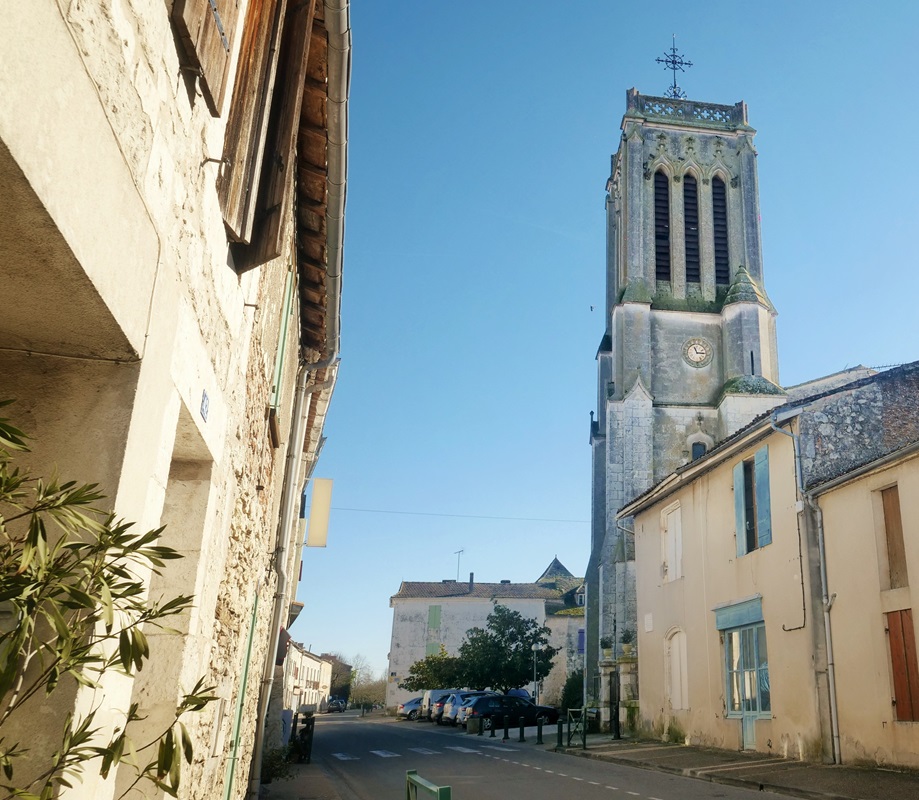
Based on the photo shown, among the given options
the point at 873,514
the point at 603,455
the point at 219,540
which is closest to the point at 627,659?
the point at 873,514

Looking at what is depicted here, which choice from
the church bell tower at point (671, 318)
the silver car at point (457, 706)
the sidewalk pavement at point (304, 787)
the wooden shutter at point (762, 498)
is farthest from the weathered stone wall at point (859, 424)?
the silver car at point (457, 706)

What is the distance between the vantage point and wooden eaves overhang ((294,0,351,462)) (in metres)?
5.38

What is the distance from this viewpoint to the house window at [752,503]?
15031 mm

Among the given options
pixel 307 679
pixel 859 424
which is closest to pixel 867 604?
pixel 859 424

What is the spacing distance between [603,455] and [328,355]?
25883mm

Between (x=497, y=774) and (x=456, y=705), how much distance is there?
19298 mm

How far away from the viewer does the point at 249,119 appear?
4.32 meters

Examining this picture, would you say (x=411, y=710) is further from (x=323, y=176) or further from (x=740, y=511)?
(x=323, y=176)

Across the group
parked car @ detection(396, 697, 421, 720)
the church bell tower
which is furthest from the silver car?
parked car @ detection(396, 697, 421, 720)

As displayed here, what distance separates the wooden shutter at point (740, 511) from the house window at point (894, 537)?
3.69 meters

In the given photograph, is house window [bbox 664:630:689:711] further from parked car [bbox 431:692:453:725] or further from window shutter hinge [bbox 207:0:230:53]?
window shutter hinge [bbox 207:0:230:53]

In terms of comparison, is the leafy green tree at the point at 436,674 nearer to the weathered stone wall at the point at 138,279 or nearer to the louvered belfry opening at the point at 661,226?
the louvered belfry opening at the point at 661,226

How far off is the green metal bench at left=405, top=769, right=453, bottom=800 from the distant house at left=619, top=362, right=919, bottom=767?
28.3 ft

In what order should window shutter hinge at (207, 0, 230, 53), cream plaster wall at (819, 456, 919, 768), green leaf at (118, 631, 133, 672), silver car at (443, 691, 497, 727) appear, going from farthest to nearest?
silver car at (443, 691, 497, 727) < cream plaster wall at (819, 456, 919, 768) < window shutter hinge at (207, 0, 230, 53) < green leaf at (118, 631, 133, 672)
